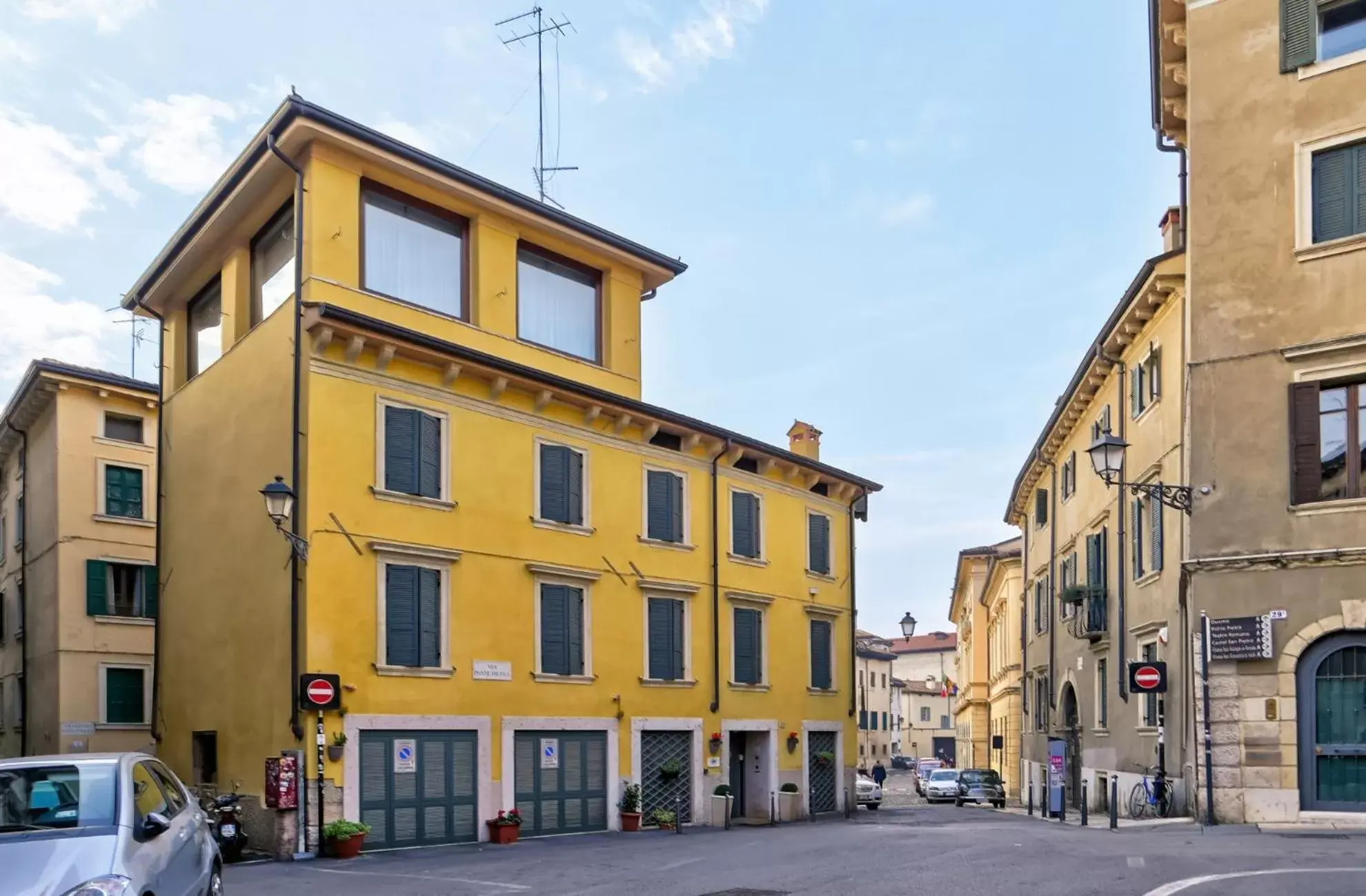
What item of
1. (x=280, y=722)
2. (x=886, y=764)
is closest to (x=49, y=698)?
(x=280, y=722)

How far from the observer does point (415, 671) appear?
71.2 feet

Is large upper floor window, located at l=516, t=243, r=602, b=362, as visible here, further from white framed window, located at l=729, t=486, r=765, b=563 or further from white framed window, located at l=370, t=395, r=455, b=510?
white framed window, located at l=729, t=486, r=765, b=563

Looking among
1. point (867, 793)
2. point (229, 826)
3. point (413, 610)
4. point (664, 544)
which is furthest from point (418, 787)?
point (867, 793)

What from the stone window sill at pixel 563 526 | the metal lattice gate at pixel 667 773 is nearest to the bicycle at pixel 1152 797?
the metal lattice gate at pixel 667 773

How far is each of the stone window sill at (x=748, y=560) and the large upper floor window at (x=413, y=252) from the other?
849cm


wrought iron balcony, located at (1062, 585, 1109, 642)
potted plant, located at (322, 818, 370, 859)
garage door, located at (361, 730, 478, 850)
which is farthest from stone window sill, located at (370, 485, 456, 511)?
wrought iron balcony, located at (1062, 585, 1109, 642)

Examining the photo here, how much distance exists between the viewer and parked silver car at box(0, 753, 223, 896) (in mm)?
7109

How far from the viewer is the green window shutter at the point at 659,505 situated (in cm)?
2717

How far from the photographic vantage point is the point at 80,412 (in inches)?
1302

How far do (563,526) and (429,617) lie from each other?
12.0 ft

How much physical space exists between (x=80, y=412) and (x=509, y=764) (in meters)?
16.8

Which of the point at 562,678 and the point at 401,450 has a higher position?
the point at 401,450

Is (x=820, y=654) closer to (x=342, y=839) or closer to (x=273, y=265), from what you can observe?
(x=342, y=839)

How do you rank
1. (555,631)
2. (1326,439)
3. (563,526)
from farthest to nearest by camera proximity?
(563,526) → (555,631) → (1326,439)
